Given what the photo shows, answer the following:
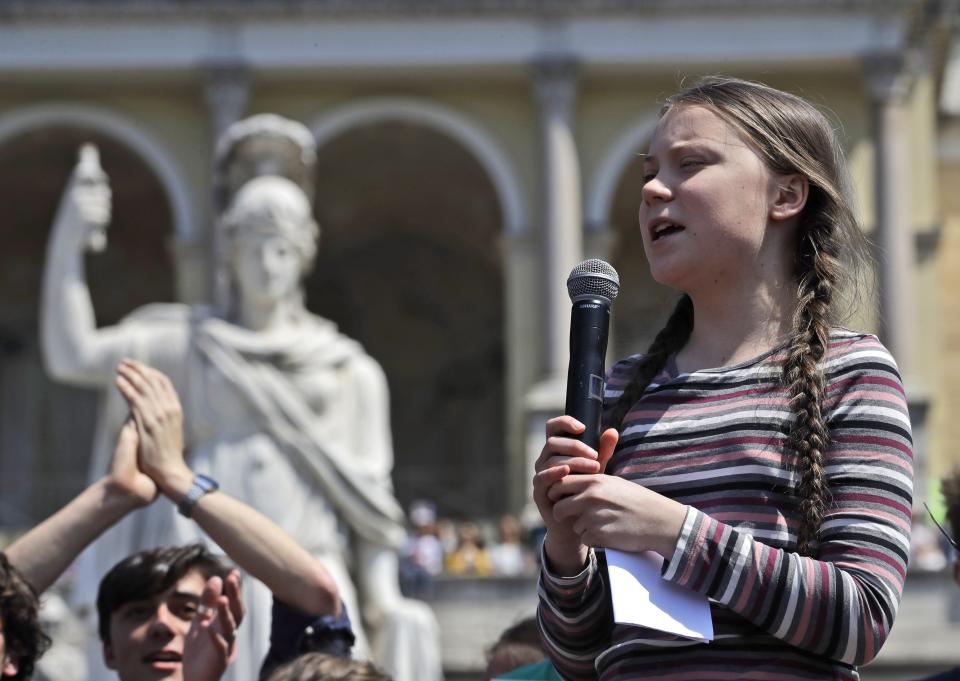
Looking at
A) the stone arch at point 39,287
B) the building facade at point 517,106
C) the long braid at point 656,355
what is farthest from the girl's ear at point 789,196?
the stone arch at point 39,287

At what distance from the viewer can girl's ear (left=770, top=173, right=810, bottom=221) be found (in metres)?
2.54

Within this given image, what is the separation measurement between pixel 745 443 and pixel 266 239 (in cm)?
362

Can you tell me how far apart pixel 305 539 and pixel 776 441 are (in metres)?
3.37

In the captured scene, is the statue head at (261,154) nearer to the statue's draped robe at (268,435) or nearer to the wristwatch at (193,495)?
the statue's draped robe at (268,435)

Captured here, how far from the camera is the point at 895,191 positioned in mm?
27391

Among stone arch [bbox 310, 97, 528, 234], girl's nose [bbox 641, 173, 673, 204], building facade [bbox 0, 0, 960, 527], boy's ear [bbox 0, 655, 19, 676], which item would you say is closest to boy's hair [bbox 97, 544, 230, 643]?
boy's ear [bbox 0, 655, 19, 676]

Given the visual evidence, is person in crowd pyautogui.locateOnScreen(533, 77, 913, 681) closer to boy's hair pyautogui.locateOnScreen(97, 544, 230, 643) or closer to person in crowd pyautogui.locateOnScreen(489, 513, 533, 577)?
boy's hair pyautogui.locateOnScreen(97, 544, 230, 643)

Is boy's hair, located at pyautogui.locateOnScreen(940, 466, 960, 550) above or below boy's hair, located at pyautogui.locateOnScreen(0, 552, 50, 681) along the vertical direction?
above

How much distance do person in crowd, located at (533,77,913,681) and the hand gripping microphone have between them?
0.14ft

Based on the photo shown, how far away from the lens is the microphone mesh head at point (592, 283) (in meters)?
2.48

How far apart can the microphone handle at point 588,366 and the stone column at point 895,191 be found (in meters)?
25.1

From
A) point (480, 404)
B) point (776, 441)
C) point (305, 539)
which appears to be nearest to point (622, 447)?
point (776, 441)

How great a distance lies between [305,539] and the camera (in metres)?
5.59

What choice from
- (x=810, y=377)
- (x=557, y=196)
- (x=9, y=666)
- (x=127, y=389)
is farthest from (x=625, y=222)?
(x=810, y=377)
